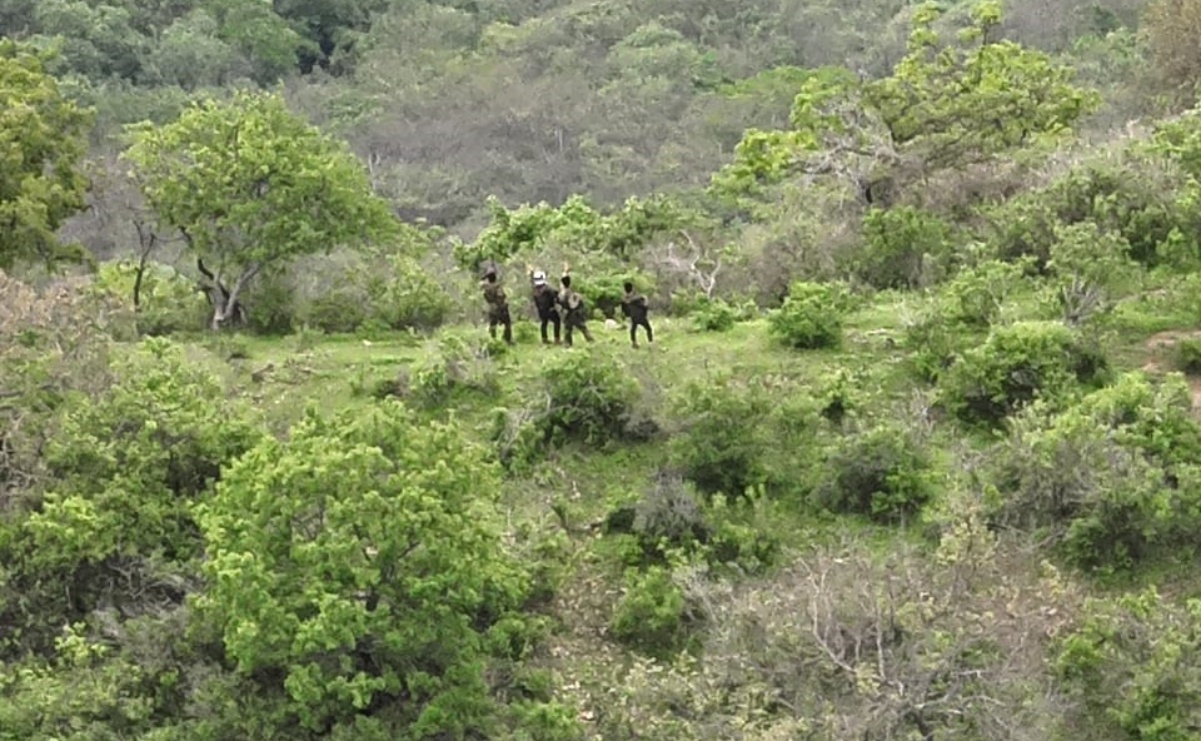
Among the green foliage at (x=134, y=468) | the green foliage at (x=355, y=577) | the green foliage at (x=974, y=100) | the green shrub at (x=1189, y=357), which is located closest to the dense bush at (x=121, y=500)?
the green foliage at (x=134, y=468)

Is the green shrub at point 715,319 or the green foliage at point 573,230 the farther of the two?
the green foliage at point 573,230

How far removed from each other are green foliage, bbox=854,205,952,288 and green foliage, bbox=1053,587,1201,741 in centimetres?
791

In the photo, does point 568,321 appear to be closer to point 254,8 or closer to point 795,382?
point 795,382

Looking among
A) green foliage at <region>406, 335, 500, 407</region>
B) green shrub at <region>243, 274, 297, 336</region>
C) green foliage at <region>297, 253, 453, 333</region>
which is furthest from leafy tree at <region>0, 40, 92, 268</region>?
green foliage at <region>406, 335, 500, 407</region>

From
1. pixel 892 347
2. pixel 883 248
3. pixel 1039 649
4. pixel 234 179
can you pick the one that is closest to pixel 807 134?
pixel 883 248

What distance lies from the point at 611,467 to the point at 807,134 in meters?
9.80

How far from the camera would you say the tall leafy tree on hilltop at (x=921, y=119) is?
21.3 meters

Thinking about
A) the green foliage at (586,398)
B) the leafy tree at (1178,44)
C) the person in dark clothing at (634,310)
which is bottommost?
the green foliage at (586,398)

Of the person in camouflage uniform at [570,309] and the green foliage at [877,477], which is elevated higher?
the person in camouflage uniform at [570,309]

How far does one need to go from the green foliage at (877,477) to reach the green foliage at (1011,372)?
124cm

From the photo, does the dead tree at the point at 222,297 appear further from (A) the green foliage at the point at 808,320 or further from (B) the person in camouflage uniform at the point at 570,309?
(A) the green foliage at the point at 808,320

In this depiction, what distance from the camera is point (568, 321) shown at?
16312 millimetres

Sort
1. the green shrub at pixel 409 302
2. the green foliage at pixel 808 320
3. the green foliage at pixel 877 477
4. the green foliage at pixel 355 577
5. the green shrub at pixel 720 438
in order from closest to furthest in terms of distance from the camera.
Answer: the green foliage at pixel 355 577 → the green foliage at pixel 877 477 → the green shrub at pixel 720 438 → the green foliage at pixel 808 320 → the green shrub at pixel 409 302

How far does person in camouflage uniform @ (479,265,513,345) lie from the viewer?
16.2 metres
